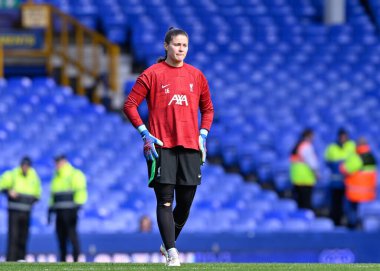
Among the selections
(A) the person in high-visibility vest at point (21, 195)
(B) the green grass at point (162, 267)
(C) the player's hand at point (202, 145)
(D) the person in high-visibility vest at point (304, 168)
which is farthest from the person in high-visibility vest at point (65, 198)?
(C) the player's hand at point (202, 145)

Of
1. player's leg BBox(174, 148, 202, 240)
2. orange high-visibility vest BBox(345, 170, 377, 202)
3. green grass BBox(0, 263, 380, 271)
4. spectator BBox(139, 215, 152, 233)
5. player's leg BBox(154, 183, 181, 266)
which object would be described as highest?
orange high-visibility vest BBox(345, 170, 377, 202)

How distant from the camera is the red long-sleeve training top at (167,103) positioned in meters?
10.3

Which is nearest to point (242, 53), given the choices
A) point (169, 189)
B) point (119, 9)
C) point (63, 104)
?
point (119, 9)

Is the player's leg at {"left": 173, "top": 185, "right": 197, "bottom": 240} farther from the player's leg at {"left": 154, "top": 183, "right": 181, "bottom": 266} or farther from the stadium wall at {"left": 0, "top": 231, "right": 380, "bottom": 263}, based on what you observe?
the stadium wall at {"left": 0, "top": 231, "right": 380, "bottom": 263}

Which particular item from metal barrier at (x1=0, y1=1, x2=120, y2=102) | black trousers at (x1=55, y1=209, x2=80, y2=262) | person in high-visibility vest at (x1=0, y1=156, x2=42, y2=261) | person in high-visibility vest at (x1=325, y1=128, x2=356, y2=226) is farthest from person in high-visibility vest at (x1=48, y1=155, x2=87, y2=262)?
metal barrier at (x1=0, y1=1, x2=120, y2=102)

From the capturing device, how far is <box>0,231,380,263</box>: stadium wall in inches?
712

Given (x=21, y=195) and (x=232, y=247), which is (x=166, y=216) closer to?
(x=21, y=195)

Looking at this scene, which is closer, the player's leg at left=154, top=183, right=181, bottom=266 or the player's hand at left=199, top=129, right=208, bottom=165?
the player's leg at left=154, top=183, right=181, bottom=266

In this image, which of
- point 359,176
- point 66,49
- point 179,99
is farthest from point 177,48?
point 66,49

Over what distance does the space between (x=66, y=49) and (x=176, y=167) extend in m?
A: 14.2

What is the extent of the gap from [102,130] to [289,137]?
300 cm

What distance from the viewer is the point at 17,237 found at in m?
17.6

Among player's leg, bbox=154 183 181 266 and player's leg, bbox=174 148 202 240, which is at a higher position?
player's leg, bbox=174 148 202 240

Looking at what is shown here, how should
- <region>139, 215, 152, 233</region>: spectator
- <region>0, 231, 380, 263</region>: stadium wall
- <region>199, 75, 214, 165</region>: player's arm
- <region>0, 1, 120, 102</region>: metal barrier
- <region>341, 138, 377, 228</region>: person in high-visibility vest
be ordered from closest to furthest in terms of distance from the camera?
<region>199, 75, 214, 165</region>: player's arm
<region>0, 231, 380, 263</region>: stadium wall
<region>139, 215, 152, 233</region>: spectator
<region>341, 138, 377, 228</region>: person in high-visibility vest
<region>0, 1, 120, 102</region>: metal barrier
